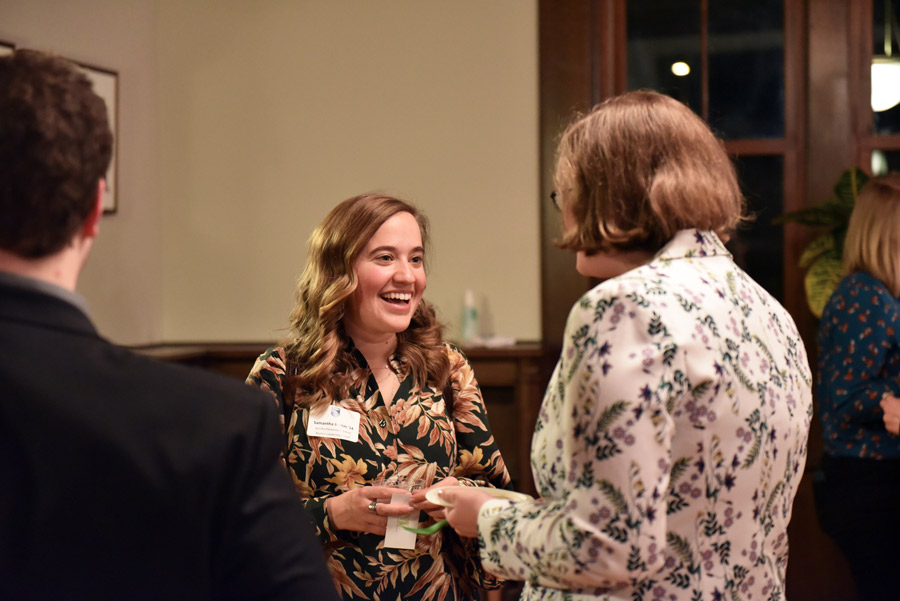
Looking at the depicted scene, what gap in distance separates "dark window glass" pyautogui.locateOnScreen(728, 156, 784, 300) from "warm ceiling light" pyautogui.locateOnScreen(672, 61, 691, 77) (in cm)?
49

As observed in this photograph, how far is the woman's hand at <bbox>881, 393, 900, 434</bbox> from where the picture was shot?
2.87 meters

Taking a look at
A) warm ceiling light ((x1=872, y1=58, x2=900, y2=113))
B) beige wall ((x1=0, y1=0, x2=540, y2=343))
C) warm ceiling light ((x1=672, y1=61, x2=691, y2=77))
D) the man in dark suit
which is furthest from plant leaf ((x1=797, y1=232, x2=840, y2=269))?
the man in dark suit

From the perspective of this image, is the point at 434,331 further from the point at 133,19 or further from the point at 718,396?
the point at 133,19

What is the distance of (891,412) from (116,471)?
8.85ft

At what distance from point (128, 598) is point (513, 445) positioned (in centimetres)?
322

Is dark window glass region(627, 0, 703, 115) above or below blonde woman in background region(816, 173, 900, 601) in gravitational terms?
above

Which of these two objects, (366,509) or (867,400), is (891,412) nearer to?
(867,400)

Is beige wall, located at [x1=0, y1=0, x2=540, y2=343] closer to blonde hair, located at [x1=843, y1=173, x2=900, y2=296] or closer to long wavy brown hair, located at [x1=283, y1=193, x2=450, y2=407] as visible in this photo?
blonde hair, located at [x1=843, y1=173, x2=900, y2=296]

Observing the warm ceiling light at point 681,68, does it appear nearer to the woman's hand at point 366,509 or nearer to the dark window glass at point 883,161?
the dark window glass at point 883,161

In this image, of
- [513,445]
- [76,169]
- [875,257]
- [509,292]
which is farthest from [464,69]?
[76,169]

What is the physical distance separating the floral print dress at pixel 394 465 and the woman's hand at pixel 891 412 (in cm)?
152

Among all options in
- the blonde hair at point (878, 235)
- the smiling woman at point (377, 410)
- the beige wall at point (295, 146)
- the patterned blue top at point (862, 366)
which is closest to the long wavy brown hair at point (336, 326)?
the smiling woman at point (377, 410)

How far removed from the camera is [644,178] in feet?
4.09

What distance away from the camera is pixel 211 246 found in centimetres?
439
